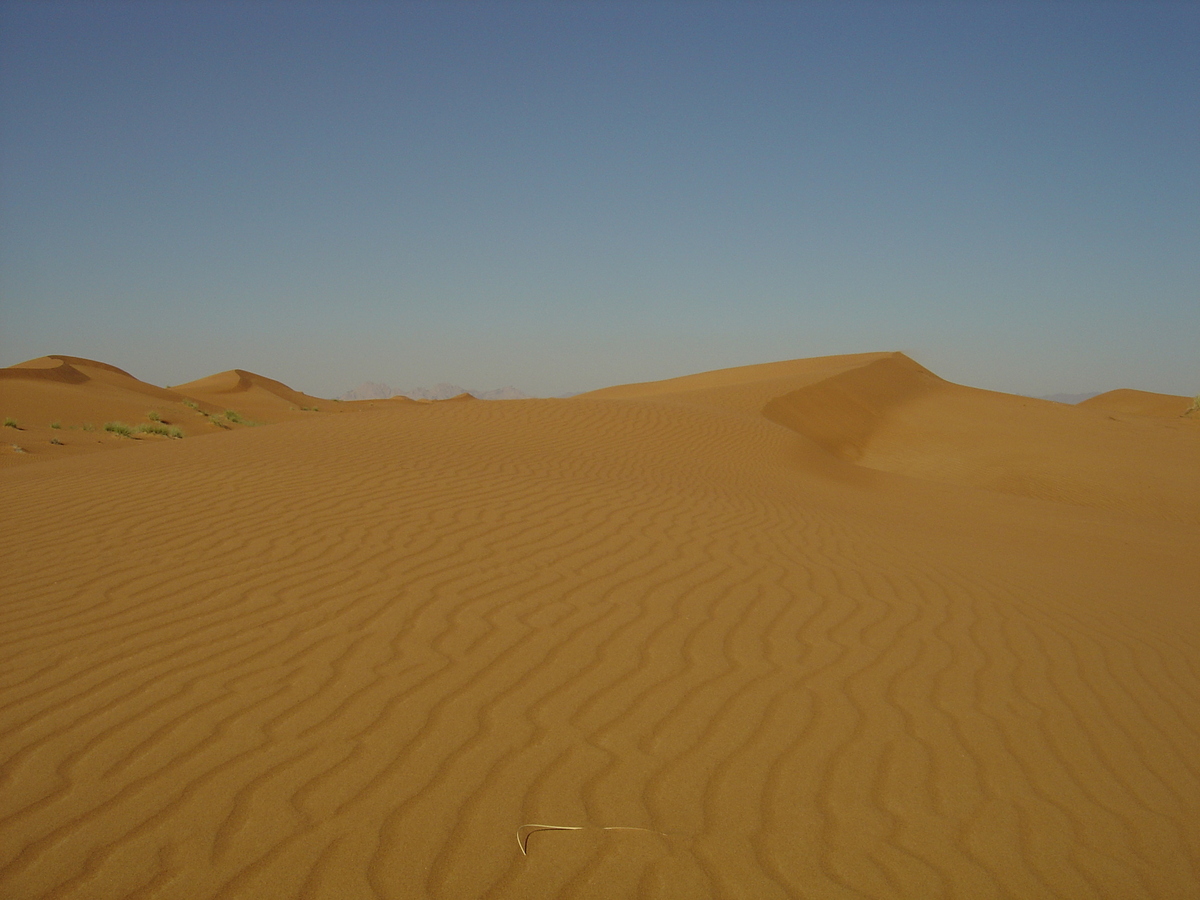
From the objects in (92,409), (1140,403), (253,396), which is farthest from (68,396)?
(1140,403)

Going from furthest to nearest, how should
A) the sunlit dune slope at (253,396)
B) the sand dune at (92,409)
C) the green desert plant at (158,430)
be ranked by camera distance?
the sunlit dune slope at (253,396), the green desert plant at (158,430), the sand dune at (92,409)

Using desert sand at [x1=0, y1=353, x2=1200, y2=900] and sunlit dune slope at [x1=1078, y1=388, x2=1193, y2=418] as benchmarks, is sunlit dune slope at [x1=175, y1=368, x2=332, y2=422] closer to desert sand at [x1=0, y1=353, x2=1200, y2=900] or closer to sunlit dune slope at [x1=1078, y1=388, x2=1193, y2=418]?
desert sand at [x1=0, y1=353, x2=1200, y2=900]

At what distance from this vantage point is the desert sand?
2.46 meters

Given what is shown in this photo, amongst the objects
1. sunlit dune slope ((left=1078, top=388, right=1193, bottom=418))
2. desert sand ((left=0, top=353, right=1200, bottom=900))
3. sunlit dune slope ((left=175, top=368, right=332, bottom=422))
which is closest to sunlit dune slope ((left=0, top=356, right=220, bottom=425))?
sunlit dune slope ((left=175, top=368, right=332, bottom=422))

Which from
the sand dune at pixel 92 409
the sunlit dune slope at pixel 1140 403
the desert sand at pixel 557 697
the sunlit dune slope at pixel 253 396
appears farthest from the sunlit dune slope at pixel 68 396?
the sunlit dune slope at pixel 1140 403

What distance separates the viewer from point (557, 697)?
340cm

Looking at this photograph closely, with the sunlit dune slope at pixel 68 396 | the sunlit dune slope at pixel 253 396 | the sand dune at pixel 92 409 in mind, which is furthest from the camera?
the sunlit dune slope at pixel 253 396

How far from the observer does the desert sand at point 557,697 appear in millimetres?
2457

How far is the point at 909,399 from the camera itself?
77.3 feet

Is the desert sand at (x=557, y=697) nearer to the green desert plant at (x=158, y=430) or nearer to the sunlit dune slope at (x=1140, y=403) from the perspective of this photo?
the green desert plant at (x=158, y=430)

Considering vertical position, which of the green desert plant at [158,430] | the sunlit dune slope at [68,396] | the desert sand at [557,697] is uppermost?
the sunlit dune slope at [68,396]

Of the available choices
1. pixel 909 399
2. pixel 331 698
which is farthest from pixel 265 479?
pixel 909 399

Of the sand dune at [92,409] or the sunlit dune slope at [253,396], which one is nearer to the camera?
the sand dune at [92,409]

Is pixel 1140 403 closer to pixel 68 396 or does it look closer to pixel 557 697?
pixel 557 697
